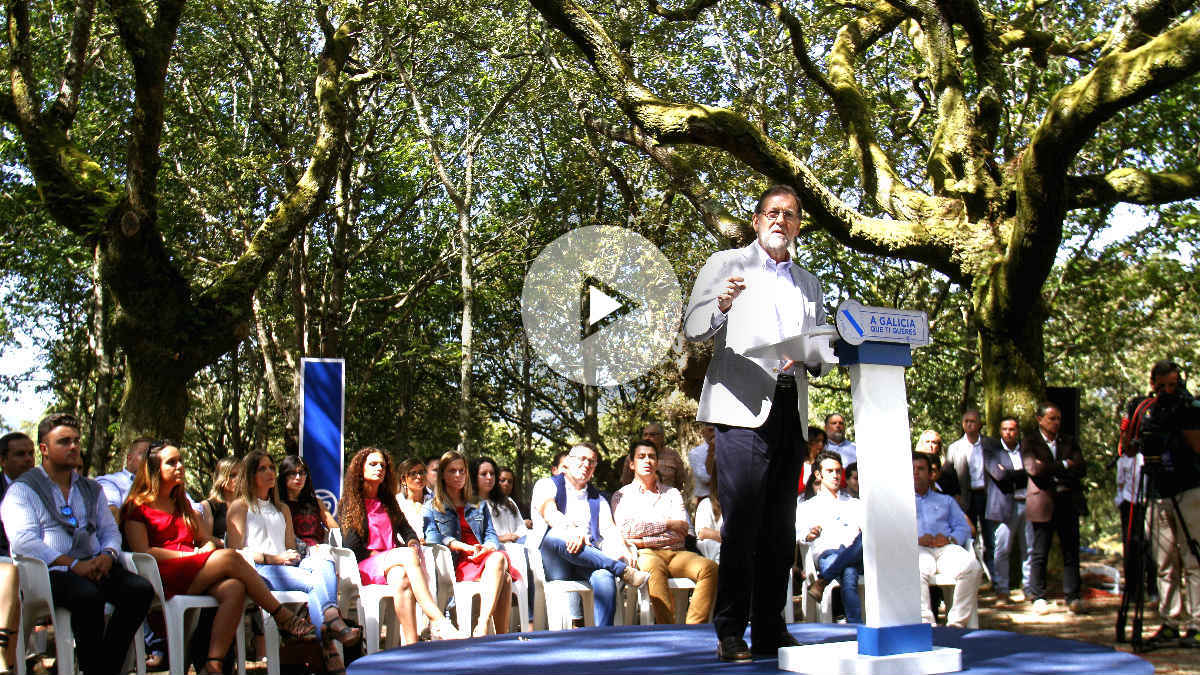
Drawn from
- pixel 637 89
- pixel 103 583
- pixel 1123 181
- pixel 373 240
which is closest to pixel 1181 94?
pixel 1123 181

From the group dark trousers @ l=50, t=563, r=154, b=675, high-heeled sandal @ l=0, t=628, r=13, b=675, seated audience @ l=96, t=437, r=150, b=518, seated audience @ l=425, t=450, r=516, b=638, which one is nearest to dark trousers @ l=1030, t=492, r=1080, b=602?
seated audience @ l=425, t=450, r=516, b=638

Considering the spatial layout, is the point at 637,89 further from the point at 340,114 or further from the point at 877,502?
the point at 877,502

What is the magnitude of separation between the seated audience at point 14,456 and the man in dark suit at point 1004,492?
720cm

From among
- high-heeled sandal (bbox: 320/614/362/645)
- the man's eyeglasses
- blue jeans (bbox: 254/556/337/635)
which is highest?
the man's eyeglasses

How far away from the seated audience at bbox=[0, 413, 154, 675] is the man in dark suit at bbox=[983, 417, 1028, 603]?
Result: 22.1 feet

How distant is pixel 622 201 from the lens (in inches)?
742

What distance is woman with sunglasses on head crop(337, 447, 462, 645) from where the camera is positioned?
21.2 feet

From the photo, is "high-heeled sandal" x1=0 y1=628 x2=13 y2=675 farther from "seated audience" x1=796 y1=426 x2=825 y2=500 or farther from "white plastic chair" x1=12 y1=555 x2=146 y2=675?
"seated audience" x1=796 y1=426 x2=825 y2=500

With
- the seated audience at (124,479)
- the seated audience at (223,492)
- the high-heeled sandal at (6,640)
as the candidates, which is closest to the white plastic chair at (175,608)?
the high-heeled sandal at (6,640)

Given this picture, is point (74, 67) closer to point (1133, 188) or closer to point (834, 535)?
point (834, 535)

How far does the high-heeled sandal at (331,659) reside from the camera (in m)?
5.96

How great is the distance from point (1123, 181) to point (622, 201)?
34.3ft

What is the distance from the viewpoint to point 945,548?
7266 mm

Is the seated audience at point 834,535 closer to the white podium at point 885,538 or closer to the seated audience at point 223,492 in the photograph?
the white podium at point 885,538
